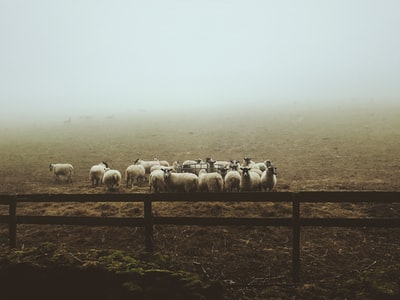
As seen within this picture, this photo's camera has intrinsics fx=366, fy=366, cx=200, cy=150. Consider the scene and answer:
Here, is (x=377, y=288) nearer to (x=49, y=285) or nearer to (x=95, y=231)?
(x=49, y=285)

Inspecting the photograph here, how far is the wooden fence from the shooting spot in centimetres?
638

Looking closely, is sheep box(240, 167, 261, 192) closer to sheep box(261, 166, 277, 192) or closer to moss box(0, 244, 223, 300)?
sheep box(261, 166, 277, 192)

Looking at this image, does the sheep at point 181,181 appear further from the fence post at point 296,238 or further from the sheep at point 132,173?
the fence post at point 296,238

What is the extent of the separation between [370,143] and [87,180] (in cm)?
2779

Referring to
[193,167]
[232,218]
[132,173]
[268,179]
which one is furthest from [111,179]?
[232,218]

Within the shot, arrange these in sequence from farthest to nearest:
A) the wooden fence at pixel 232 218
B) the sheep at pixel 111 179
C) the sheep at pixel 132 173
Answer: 1. the sheep at pixel 132 173
2. the sheep at pixel 111 179
3. the wooden fence at pixel 232 218

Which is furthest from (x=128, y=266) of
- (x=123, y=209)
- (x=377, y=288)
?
(x=123, y=209)

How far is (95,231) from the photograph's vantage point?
33.3ft

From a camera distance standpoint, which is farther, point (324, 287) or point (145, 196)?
point (145, 196)

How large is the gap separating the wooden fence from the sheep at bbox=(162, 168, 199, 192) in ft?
27.0

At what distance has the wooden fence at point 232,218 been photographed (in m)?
6.38

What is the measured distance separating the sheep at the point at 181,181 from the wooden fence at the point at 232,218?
27.0 feet

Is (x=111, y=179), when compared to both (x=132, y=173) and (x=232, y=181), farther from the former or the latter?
(x=232, y=181)

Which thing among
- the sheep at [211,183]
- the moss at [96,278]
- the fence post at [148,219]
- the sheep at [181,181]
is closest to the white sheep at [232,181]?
the sheep at [211,183]
